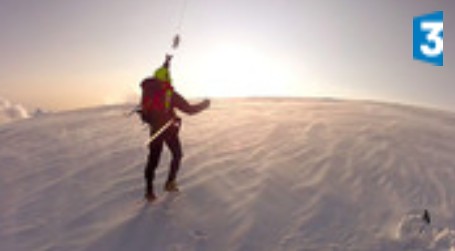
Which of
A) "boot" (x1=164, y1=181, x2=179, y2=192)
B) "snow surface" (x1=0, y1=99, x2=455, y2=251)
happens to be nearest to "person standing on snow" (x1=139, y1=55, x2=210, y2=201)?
"boot" (x1=164, y1=181, x2=179, y2=192)

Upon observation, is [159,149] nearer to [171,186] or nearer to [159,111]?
[159,111]

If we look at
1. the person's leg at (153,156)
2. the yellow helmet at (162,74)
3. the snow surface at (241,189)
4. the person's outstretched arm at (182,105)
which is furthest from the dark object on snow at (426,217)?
the yellow helmet at (162,74)

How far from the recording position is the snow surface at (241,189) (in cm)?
679

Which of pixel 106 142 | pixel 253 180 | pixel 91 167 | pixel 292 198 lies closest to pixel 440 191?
pixel 292 198

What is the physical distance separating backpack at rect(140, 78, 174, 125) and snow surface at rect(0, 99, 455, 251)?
1.30m

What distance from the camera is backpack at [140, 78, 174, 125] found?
7.25 m

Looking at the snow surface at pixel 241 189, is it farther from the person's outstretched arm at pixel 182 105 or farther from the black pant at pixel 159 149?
the person's outstretched arm at pixel 182 105

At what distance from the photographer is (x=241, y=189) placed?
8211mm

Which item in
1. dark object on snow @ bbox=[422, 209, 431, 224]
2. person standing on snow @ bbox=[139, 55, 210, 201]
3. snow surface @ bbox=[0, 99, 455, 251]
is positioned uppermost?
person standing on snow @ bbox=[139, 55, 210, 201]

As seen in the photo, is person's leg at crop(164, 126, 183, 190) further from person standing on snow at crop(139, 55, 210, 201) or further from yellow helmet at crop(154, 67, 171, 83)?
yellow helmet at crop(154, 67, 171, 83)

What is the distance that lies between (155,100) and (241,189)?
6.62 ft

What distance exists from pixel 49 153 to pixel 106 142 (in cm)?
134

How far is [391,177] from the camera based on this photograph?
890 centimetres

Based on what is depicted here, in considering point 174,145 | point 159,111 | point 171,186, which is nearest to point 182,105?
point 159,111
